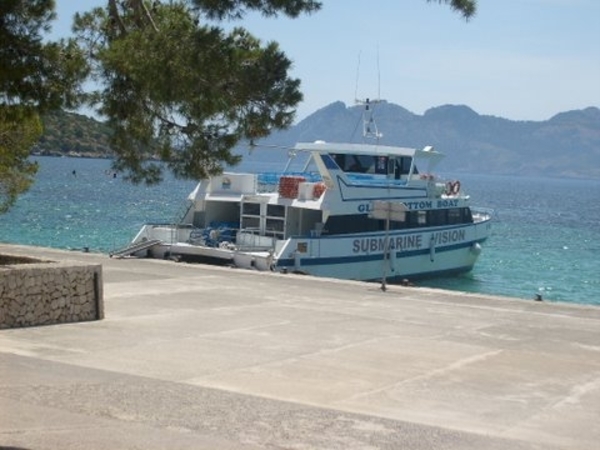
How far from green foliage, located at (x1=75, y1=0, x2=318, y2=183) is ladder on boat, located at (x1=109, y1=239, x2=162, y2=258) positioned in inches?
673

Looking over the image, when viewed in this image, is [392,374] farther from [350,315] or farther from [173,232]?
[173,232]

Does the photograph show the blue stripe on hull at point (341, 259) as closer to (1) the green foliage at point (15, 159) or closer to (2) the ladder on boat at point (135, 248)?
(2) the ladder on boat at point (135, 248)

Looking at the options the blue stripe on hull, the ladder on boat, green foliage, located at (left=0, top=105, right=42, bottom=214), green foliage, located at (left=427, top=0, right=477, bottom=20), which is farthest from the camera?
the blue stripe on hull

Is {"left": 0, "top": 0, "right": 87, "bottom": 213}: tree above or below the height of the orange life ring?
above

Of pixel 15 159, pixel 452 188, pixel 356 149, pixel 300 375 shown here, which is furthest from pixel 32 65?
pixel 452 188

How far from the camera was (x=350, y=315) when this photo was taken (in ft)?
57.3

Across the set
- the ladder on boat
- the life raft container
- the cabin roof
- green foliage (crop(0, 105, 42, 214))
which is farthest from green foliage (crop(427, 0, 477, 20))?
the life raft container

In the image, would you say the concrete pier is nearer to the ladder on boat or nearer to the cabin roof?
the ladder on boat

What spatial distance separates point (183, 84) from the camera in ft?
28.2

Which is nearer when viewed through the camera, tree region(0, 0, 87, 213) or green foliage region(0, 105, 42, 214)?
tree region(0, 0, 87, 213)

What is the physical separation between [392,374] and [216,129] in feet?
14.3

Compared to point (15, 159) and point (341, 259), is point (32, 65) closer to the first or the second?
→ point (15, 159)

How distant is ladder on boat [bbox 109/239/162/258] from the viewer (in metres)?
26.9

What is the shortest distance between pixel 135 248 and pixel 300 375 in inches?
639
